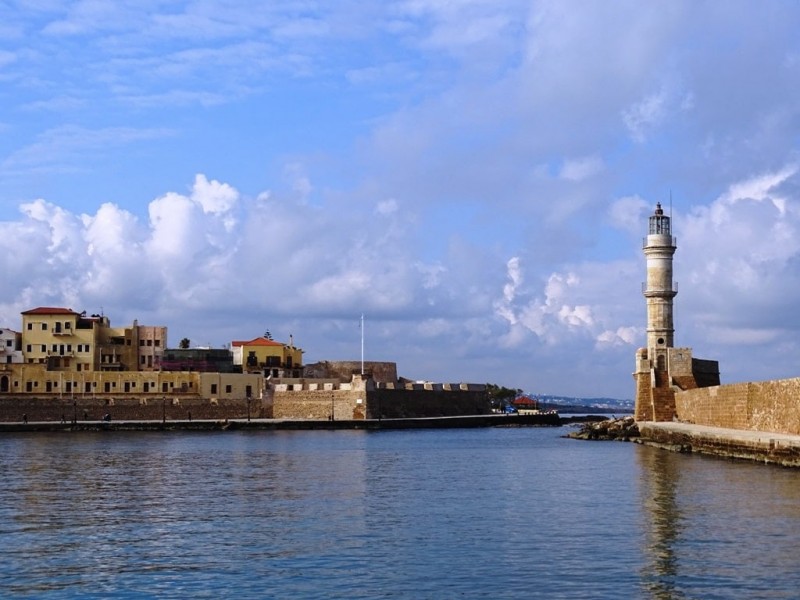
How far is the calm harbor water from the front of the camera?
14727 mm

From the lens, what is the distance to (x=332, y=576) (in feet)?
50.2

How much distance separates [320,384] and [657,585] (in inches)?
2433

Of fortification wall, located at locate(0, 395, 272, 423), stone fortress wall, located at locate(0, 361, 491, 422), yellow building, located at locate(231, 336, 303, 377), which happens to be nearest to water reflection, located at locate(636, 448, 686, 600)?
stone fortress wall, located at locate(0, 361, 491, 422)

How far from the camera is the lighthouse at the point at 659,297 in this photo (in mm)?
50406

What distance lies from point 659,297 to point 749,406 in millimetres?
12973

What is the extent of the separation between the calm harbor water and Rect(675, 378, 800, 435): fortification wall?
274 cm

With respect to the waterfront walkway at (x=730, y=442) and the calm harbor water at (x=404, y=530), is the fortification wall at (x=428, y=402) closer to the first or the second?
the waterfront walkway at (x=730, y=442)

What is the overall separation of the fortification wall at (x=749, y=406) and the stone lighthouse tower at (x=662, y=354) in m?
1.74

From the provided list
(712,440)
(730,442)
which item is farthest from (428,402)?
(730,442)

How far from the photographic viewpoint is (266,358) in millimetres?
84250

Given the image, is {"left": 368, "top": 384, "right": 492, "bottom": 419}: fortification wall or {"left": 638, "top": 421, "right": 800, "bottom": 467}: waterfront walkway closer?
{"left": 638, "top": 421, "right": 800, "bottom": 467}: waterfront walkway

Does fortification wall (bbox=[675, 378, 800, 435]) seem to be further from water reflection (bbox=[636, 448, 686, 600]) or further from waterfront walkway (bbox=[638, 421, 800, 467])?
water reflection (bbox=[636, 448, 686, 600])

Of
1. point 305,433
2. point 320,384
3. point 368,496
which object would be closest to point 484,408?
point 320,384

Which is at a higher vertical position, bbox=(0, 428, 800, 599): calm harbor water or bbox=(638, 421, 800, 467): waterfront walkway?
bbox=(638, 421, 800, 467): waterfront walkway
